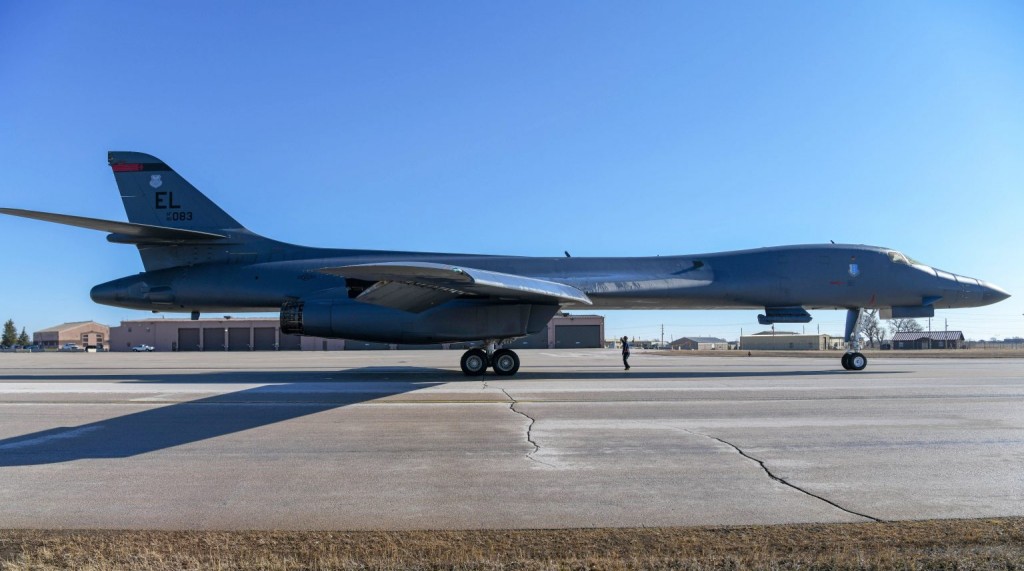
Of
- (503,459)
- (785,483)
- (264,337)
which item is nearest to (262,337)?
(264,337)

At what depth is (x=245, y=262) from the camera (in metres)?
17.5

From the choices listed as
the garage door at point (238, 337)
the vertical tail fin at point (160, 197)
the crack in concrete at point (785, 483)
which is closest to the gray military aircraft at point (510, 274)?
the vertical tail fin at point (160, 197)

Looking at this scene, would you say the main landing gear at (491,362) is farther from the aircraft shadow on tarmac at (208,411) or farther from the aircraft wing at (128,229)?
the aircraft wing at (128,229)

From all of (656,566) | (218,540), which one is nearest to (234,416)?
(218,540)

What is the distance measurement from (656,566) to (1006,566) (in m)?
1.76

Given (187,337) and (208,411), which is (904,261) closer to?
(208,411)

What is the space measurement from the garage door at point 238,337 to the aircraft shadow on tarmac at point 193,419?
45060 mm

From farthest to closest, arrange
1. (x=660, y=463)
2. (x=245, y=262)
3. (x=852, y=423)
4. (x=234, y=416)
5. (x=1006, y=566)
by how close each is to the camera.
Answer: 1. (x=245, y=262)
2. (x=234, y=416)
3. (x=852, y=423)
4. (x=660, y=463)
5. (x=1006, y=566)

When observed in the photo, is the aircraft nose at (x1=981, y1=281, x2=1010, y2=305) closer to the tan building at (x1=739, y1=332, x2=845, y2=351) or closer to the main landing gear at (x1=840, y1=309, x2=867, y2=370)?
the main landing gear at (x1=840, y1=309, x2=867, y2=370)

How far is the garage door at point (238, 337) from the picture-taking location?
5694 cm

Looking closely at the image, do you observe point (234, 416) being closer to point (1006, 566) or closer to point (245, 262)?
point (1006, 566)

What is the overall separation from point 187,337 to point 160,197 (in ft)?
149

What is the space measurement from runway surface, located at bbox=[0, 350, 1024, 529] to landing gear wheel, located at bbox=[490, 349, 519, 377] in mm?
4726

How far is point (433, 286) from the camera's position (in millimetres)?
13125
